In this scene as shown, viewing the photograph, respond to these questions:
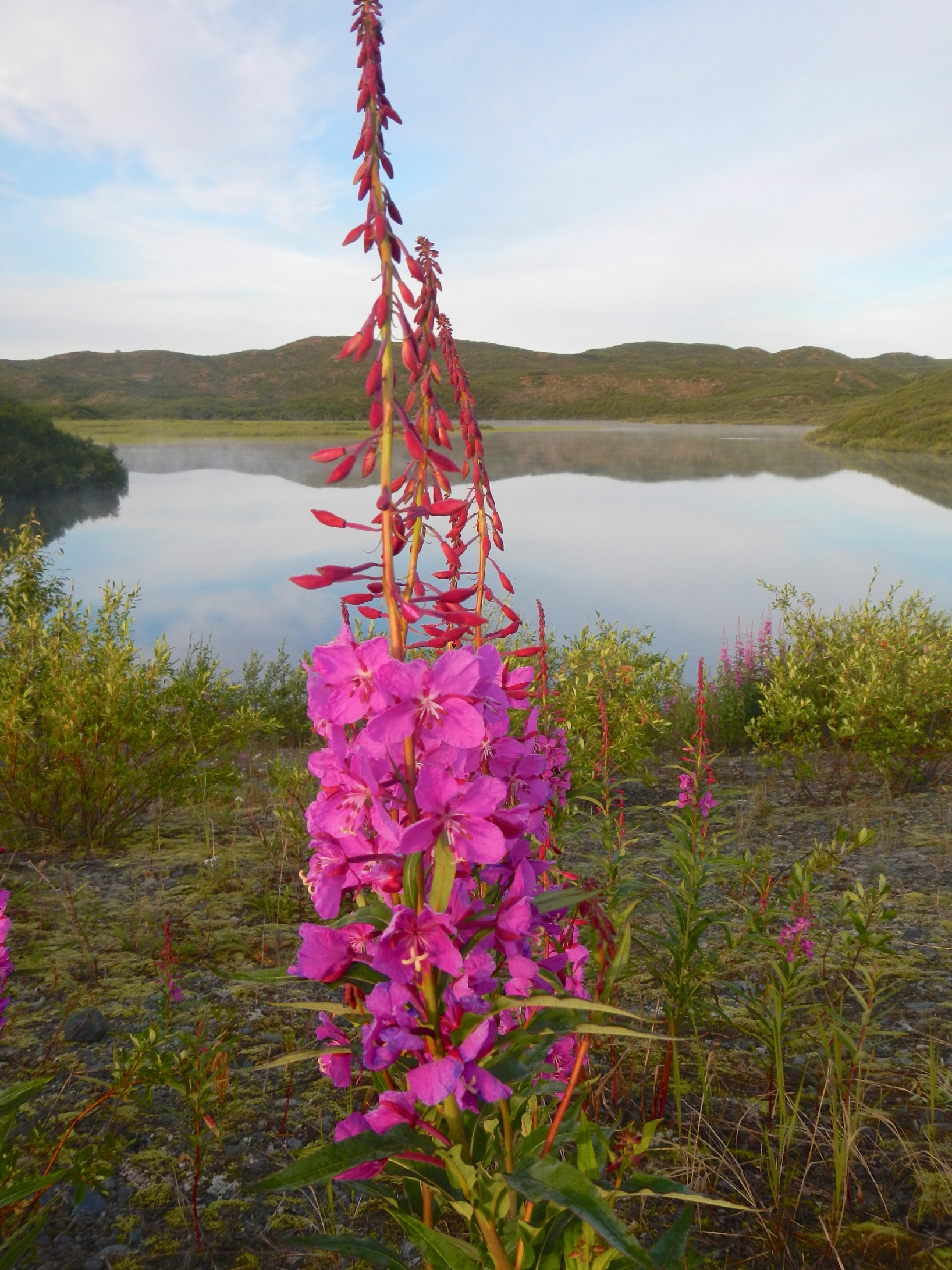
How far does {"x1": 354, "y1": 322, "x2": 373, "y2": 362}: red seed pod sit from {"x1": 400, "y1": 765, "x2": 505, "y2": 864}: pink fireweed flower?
0.71 metres

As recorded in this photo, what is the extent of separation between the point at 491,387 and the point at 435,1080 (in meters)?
79.1

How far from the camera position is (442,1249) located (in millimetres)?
1142

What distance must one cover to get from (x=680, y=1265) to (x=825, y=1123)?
1.00 m

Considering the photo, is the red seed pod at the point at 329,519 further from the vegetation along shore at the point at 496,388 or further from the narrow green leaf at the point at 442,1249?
the vegetation along shore at the point at 496,388

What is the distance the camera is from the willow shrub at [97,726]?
14.3 feet

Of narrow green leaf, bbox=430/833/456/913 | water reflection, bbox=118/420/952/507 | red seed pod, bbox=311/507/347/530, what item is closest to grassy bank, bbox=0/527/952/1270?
narrow green leaf, bbox=430/833/456/913

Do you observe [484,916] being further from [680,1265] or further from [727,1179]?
[727,1179]

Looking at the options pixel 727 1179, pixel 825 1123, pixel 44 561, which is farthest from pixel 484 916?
pixel 44 561

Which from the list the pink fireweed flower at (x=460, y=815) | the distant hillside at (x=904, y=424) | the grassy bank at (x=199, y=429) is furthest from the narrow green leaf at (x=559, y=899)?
the distant hillside at (x=904, y=424)

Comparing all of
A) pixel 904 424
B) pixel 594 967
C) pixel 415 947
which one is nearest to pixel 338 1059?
pixel 415 947

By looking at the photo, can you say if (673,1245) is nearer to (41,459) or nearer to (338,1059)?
(338,1059)

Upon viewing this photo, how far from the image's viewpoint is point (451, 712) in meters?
0.99

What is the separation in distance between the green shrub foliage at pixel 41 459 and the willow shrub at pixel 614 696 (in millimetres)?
25074

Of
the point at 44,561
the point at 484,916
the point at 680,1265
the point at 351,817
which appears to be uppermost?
the point at 351,817
